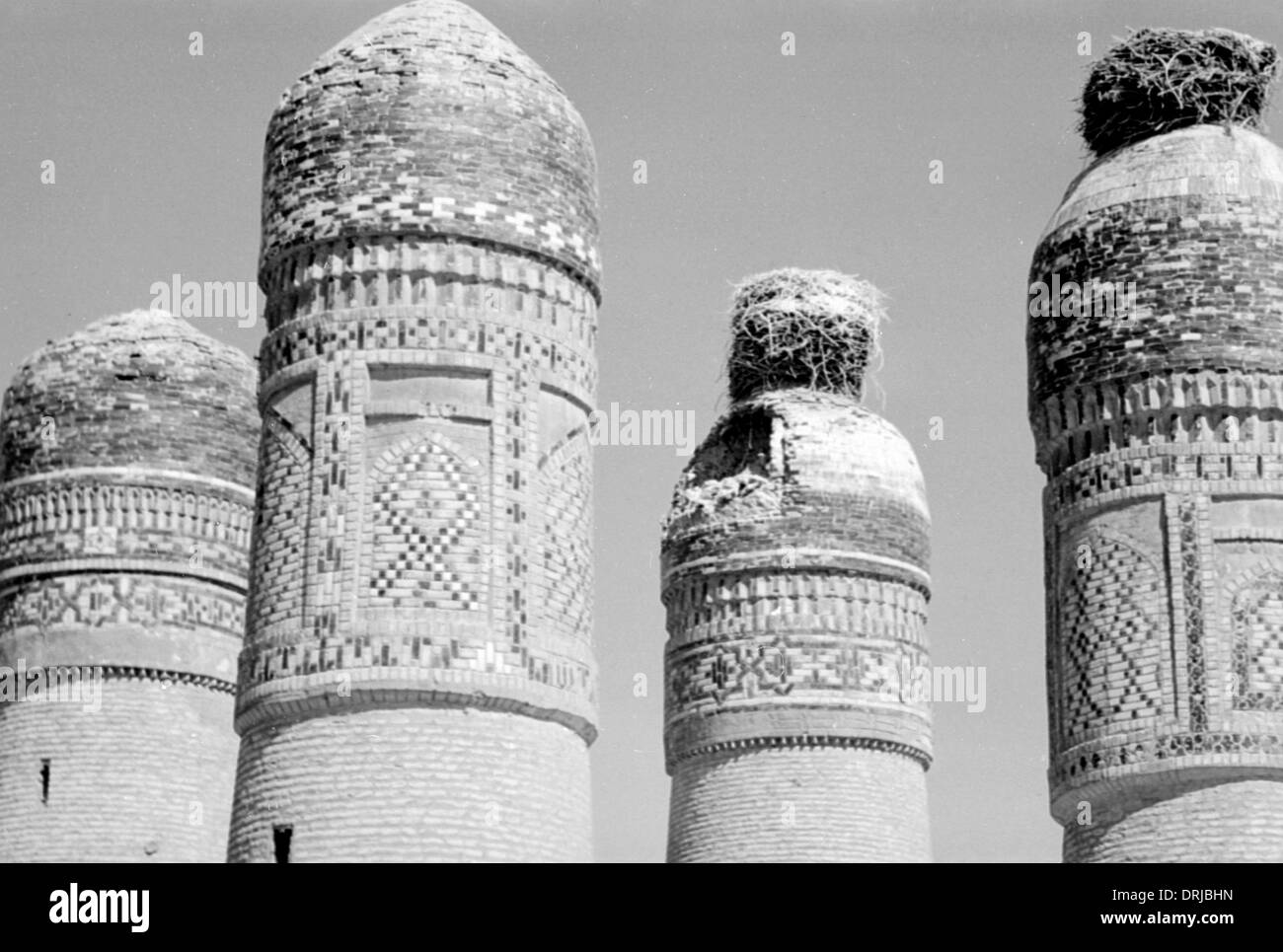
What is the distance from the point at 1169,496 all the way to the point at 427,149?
235 inches

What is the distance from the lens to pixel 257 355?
57.0 ft

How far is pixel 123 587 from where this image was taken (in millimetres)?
22328

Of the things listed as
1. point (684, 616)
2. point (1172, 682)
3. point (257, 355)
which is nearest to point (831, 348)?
point (684, 616)

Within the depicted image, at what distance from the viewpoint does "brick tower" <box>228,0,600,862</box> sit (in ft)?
51.5

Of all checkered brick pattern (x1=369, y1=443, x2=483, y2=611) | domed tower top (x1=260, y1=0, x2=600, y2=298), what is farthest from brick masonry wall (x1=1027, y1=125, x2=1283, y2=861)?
checkered brick pattern (x1=369, y1=443, x2=483, y2=611)

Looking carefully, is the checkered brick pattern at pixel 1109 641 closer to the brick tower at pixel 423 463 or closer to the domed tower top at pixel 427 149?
the brick tower at pixel 423 463

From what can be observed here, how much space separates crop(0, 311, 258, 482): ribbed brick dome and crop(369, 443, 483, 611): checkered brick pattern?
278 inches

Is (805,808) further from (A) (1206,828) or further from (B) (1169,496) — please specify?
(A) (1206,828)

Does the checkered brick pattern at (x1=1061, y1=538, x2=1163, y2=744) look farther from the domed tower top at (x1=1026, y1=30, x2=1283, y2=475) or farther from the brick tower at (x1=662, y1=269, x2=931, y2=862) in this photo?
the brick tower at (x1=662, y1=269, x2=931, y2=862)

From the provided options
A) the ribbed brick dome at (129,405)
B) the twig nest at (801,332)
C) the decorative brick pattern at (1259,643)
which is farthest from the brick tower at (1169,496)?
the ribbed brick dome at (129,405)

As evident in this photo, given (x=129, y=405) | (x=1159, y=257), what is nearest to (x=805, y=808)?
(x=129, y=405)

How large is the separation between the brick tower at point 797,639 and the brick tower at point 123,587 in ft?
14.7

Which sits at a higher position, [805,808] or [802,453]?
[802,453]
